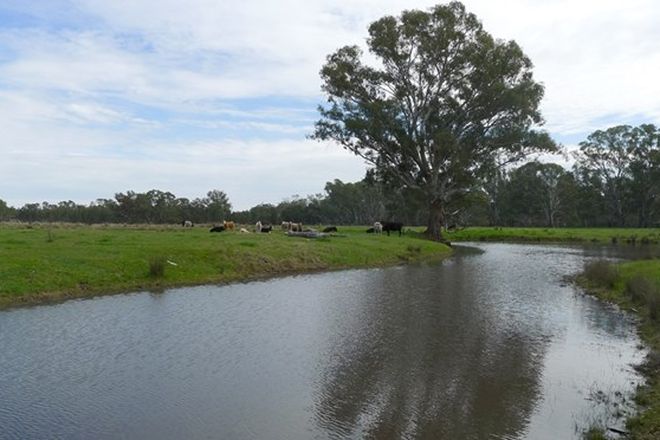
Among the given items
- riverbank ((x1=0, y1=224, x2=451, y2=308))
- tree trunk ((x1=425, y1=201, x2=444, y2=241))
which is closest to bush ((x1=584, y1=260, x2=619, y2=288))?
riverbank ((x1=0, y1=224, x2=451, y2=308))

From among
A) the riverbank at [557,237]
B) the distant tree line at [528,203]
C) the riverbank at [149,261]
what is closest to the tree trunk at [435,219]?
the riverbank at [557,237]

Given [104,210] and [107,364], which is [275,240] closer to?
[107,364]

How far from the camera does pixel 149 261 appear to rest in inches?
997

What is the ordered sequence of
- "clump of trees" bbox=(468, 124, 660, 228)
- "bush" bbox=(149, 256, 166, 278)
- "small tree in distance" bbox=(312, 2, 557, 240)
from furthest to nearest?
"clump of trees" bbox=(468, 124, 660, 228)
"small tree in distance" bbox=(312, 2, 557, 240)
"bush" bbox=(149, 256, 166, 278)

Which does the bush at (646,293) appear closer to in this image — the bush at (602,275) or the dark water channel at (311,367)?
the dark water channel at (311,367)

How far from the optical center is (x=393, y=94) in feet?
182

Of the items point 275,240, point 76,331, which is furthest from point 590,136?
point 76,331

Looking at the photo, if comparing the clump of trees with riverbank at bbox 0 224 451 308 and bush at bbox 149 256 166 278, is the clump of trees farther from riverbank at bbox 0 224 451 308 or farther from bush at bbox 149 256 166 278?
bush at bbox 149 256 166 278

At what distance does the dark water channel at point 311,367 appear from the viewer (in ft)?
29.6

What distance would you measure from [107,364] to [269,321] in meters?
5.57

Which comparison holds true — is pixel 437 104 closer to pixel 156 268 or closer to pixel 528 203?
pixel 156 268

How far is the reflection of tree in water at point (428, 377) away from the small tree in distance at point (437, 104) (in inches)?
1473

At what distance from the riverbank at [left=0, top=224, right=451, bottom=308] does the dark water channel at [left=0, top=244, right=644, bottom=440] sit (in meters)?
2.38

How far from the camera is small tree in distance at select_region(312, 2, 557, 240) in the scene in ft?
170
